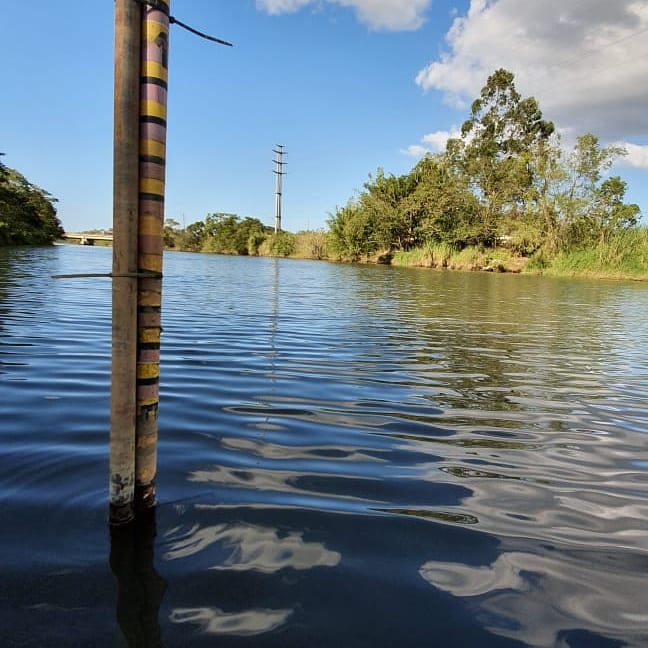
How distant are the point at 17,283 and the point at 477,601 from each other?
14.6 m

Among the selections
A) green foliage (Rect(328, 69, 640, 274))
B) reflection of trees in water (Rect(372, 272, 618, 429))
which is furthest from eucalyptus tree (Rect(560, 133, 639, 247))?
reflection of trees in water (Rect(372, 272, 618, 429))

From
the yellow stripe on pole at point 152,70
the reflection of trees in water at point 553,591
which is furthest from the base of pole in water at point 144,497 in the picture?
the yellow stripe on pole at point 152,70

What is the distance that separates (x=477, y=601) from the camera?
1767 mm

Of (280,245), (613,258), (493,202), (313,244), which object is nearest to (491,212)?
(493,202)

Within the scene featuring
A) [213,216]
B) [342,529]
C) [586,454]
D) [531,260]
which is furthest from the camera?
[213,216]

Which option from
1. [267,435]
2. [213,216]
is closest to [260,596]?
[267,435]

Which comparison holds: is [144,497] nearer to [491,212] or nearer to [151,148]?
[151,148]

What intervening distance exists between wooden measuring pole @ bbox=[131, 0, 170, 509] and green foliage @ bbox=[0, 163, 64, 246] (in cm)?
4498

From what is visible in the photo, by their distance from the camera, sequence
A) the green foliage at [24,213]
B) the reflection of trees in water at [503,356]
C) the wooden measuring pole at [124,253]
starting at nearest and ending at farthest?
1. the wooden measuring pole at [124,253]
2. the reflection of trees in water at [503,356]
3. the green foliage at [24,213]

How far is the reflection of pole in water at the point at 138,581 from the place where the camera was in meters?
1.55

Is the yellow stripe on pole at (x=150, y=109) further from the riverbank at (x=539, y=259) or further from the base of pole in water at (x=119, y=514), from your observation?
the riverbank at (x=539, y=259)

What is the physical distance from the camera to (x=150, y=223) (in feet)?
6.42

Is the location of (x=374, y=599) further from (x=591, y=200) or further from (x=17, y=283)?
(x=591, y=200)

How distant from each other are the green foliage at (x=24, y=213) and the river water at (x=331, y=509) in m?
43.5
